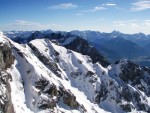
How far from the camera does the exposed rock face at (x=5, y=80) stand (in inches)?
4148

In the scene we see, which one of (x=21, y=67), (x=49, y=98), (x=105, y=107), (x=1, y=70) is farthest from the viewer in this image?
(x=105, y=107)

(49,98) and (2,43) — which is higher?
(2,43)

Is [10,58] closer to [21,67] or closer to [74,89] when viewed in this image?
[21,67]

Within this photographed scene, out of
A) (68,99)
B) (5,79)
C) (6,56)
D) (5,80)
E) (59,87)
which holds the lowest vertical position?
(68,99)

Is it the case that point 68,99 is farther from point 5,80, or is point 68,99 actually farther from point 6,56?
point 5,80

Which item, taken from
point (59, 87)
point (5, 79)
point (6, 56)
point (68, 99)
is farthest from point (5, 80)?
point (68, 99)

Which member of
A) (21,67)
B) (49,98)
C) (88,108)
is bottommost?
(88,108)

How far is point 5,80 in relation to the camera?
386ft

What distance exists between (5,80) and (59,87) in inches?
1443

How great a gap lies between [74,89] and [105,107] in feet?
70.7

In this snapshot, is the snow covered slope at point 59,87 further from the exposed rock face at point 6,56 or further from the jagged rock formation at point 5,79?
the exposed rock face at point 6,56

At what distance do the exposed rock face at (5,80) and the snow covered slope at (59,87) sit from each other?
0.76 meters

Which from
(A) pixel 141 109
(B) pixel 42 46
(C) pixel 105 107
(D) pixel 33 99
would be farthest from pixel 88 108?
(B) pixel 42 46

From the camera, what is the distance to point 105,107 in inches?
6841
